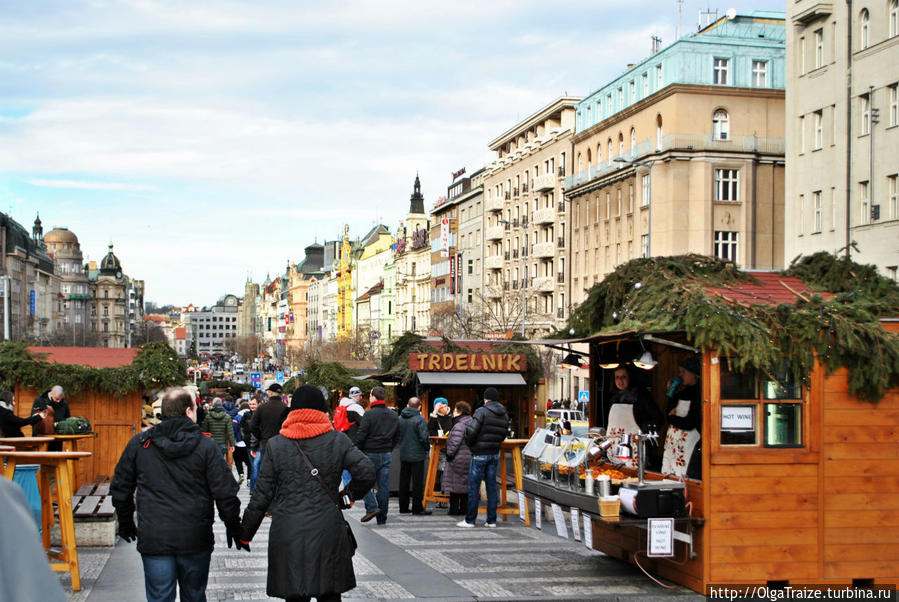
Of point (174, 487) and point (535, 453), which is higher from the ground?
point (174, 487)

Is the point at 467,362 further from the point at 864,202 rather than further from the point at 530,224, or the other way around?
the point at 530,224

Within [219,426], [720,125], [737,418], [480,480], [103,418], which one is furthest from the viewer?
[720,125]

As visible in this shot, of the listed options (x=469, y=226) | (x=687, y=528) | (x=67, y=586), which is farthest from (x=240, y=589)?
(x=469, y=226)

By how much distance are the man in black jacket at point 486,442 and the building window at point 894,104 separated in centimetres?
2925

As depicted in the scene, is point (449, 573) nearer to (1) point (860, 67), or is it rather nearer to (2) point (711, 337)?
(2) point (711, 337)

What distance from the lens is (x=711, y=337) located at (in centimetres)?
993

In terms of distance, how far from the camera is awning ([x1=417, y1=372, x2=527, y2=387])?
74.9ft

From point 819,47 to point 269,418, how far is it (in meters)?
35.5

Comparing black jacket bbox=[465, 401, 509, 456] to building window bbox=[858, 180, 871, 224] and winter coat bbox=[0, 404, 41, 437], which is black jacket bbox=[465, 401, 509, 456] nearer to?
winter coat bbox=[0, 404, 41, 437]

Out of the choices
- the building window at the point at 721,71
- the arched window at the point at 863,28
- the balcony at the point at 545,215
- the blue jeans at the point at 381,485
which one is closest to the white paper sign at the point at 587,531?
the blue jeans at the point at 381,485

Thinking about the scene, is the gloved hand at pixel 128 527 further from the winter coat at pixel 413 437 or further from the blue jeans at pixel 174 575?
the winter coat at pixel 413 437

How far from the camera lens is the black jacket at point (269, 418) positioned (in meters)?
15.9

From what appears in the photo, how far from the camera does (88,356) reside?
1891cm

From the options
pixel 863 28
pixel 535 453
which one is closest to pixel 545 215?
pixel 863 28
